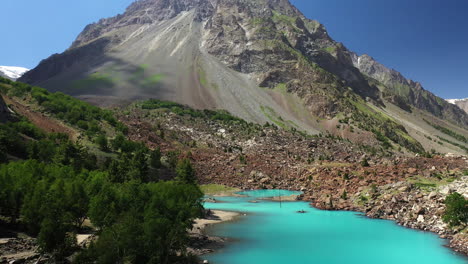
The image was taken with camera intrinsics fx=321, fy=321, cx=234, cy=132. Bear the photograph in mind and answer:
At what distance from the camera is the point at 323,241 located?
122ft

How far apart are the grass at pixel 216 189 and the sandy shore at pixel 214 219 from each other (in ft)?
75.0

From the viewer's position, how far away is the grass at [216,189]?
77375 millimetres

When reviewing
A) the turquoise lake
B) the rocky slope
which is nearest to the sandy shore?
the turquoise lake

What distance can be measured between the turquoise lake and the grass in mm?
23362

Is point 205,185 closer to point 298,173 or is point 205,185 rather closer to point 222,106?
point 298,173

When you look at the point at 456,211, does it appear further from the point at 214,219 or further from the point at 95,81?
the point at 95,81

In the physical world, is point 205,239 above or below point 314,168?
below

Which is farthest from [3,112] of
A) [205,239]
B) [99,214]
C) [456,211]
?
[456,211]

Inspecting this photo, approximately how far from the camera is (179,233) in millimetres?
26344

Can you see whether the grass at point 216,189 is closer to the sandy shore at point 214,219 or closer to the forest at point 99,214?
the sandy shore at point 214,219

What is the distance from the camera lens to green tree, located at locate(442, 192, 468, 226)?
35.2m

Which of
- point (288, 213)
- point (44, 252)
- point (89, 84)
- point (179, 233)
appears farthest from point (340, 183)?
point (89, 84)

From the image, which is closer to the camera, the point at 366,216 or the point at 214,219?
the point at 214,219

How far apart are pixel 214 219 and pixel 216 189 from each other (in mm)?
31366
